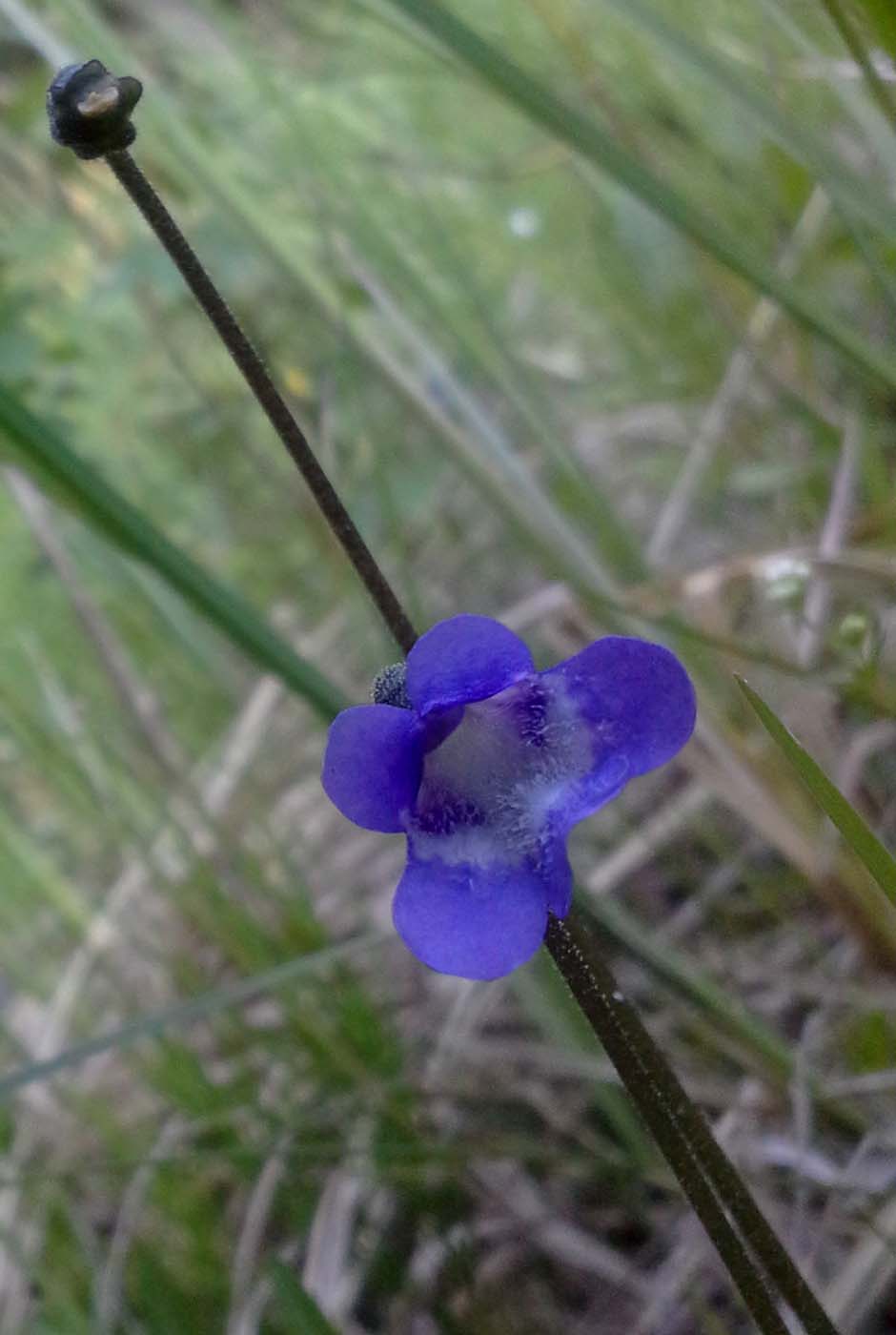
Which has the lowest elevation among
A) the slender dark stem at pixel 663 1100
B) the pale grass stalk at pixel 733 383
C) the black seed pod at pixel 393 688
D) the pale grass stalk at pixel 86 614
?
the pale grass stalk at pixel 733 383

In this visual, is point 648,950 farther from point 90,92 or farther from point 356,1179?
point 90,92

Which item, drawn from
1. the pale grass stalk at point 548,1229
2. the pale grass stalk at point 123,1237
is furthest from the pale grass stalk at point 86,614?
the pale grass stalk at point 548,1229

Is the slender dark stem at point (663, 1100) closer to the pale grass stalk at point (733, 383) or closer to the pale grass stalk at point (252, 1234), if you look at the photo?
the pale grass stalk at point (252, 1234)

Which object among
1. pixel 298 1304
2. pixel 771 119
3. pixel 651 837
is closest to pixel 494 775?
pixel 298 1304

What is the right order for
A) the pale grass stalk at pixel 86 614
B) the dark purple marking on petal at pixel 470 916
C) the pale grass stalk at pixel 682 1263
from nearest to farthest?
the dark purple marking on petal at pixel 470 916, the pale grass stalk at pixel 682 1263, the pale grass stalk at pixel 86 614

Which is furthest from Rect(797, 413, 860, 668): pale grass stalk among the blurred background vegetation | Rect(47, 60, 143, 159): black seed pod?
Rect(47, 60, 143, 159): black seed pod

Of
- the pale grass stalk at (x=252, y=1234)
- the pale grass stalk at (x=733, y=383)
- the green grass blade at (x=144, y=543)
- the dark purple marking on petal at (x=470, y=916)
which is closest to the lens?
the dark purple marking on petal at (x=470, y=916)

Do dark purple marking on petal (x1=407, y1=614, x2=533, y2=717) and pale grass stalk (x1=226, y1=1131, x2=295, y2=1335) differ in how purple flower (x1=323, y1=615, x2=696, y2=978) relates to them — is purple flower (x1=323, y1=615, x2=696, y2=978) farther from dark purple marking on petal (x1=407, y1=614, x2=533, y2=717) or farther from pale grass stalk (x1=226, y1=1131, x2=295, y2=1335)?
pale grass stalk (x1=226, y1=1131, x2=295, y2=1335)
